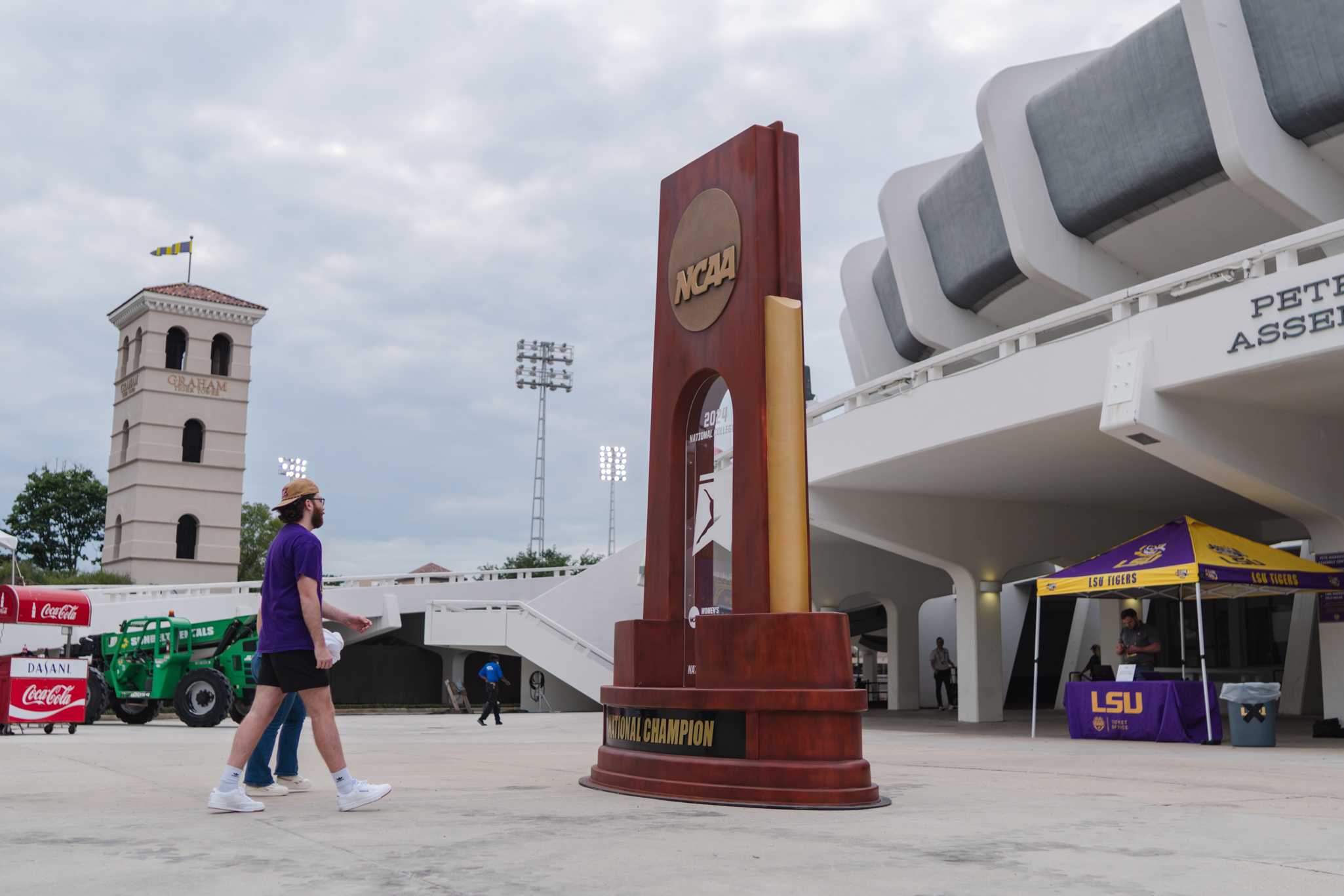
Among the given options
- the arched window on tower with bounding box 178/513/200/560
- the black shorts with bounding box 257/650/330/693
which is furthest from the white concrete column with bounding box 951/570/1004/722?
the arched window on tower with bounding box 178/513/200/560

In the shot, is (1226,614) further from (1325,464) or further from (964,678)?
(1325,464)

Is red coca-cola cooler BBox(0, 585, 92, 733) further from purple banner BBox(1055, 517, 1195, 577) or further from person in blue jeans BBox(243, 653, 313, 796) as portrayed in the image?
purple banner BBox(1055, 517, 1195, 577)

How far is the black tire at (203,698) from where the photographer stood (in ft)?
65.6

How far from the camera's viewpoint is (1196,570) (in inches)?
590

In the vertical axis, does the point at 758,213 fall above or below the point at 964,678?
above

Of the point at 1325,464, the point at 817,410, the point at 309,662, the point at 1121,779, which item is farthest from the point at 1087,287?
the point at 309,662

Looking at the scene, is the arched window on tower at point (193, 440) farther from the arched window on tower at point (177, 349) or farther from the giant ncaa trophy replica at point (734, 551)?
the giant ncaa trophy replica at point (734, 551)

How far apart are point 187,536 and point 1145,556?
57049mm

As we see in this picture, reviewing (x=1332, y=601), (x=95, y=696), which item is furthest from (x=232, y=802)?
(x=95, y=696)

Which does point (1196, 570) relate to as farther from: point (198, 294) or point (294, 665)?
point (198, 294)

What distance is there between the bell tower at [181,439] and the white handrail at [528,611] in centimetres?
3124

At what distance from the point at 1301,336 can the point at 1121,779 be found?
6.16 metres

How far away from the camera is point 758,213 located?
830cm

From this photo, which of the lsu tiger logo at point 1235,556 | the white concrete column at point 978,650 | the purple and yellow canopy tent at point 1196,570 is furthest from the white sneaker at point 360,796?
the white concrete column at point 978,650
